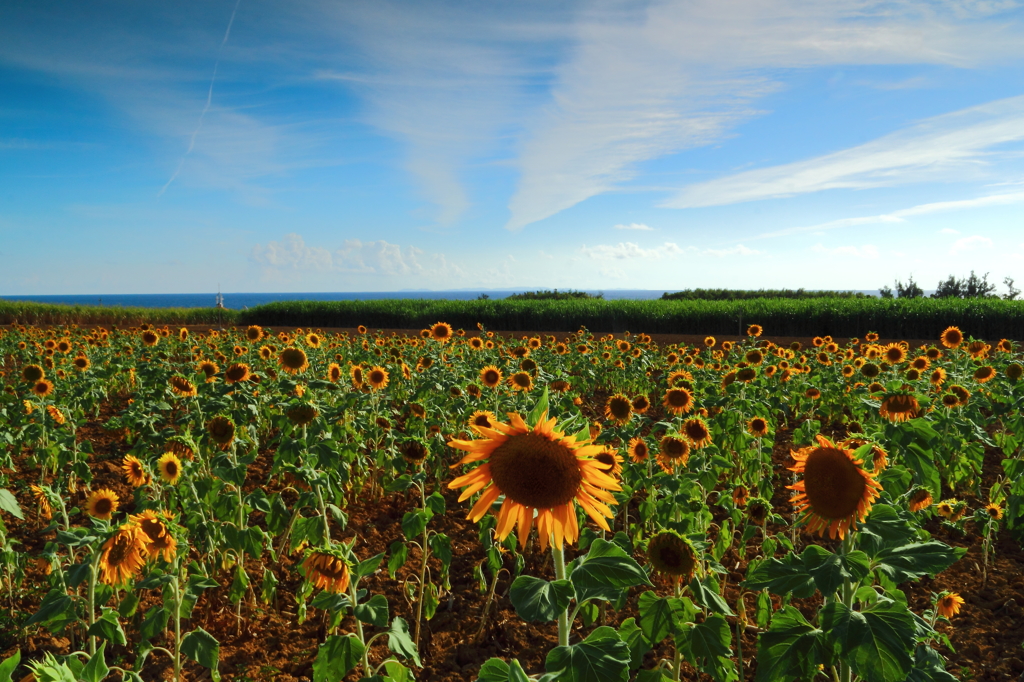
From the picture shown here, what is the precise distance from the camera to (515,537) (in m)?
4.36

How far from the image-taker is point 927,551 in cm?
192

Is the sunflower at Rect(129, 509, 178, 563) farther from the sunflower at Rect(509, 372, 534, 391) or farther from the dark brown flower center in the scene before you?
the sunflower at Rect(509, 372, 534, 391)

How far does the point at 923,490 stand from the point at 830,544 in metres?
1.00

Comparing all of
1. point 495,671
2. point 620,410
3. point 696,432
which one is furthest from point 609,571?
point 620,410

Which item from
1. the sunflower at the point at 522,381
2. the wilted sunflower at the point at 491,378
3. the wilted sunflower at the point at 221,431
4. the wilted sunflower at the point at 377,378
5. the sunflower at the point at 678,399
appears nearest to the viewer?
the wilted sunflower at the point at 221,431

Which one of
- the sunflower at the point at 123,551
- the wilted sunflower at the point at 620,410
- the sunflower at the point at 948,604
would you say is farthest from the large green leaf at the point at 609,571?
the sunflower at the point at 948,604

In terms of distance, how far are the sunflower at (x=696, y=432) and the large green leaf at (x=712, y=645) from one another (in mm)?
2406

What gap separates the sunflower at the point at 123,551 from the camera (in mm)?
2676

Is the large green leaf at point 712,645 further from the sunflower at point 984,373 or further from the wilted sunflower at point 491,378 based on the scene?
the sunflower at point 984,373

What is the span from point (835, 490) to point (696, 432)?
101 inches

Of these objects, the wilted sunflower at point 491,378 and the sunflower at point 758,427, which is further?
the wilted sunflower at point 491,378

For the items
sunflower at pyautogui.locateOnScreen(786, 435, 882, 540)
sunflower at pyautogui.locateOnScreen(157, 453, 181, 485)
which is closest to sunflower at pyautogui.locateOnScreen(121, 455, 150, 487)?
sunflower at pyautogui.locateOnScreen(157, 453, 181, 485)

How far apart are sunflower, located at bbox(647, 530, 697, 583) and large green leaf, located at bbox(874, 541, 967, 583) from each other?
2.28 feet

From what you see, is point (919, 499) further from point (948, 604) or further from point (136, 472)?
point (136, 472)
